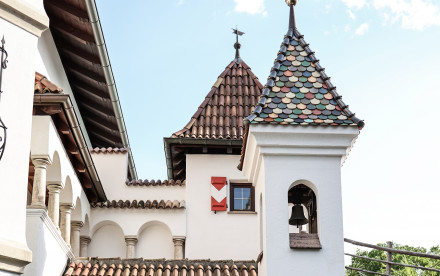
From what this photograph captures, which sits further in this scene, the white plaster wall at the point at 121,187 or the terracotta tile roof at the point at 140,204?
the white plaster wall at the point at 121,187

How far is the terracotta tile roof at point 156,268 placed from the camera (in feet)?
43.3

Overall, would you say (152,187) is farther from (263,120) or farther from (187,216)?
(263,120)

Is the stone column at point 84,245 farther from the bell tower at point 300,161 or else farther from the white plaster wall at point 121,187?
the bell tower at point 300,161

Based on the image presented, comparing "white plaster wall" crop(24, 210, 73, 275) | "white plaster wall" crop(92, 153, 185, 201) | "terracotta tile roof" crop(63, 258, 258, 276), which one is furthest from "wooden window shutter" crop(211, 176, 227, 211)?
"white plaster wall" crop(24, 210, 73, 275)

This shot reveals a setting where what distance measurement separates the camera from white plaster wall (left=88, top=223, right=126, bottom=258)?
59.7ft

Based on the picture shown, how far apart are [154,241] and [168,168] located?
5.68ft

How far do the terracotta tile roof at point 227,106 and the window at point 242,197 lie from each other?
1053 mm

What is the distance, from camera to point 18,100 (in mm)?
10125

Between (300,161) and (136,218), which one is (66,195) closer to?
(136,218)

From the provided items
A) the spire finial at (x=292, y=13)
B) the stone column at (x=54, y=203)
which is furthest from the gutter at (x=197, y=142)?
the spire finial at (x=292, y=13)

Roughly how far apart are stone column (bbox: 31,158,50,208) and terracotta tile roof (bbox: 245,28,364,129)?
311 centimetres

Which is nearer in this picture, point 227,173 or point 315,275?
point 315,275

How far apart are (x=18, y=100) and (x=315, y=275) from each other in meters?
4.32

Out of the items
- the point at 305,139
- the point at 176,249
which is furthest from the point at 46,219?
the point at 176,249
